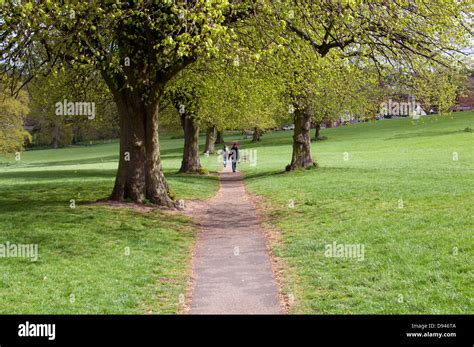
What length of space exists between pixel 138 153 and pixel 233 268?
903 cm

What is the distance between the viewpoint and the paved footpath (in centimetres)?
924

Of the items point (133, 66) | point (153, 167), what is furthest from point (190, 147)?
point (133, 66)

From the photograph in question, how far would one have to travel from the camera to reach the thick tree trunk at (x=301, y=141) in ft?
106

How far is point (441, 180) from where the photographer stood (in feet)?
79.0

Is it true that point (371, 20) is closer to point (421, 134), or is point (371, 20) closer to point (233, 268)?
point (233, 268)

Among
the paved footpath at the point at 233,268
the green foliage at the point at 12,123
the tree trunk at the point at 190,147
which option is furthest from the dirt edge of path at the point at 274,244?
the green foliage at the point at 12,123

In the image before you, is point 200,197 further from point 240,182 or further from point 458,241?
point 458,241

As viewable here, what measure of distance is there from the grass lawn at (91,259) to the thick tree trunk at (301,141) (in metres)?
15.3

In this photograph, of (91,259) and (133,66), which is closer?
(91,259)

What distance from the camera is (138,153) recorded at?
64.6ft

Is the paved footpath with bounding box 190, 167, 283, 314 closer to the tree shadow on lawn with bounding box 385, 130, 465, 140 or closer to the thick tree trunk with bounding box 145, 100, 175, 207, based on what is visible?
the thick tree trunk with bounding box 145, 100, 175, 207

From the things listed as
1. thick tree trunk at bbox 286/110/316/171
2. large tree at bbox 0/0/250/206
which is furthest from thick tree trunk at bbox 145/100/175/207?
thick tree trunk at bbox 286/110/316/171

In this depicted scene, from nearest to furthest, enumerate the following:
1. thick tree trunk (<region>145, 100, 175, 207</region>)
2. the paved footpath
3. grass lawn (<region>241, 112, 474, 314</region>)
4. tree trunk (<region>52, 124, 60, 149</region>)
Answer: grass lawn (<region>241, 112, 474, 314</region>), the paved footpath, thick tree trunk (<region>145, 100, 175, 207</region>), tree trunk (<region>52, 124, 60, 149</region>)

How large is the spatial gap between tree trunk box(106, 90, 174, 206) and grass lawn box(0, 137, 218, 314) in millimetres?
1413
